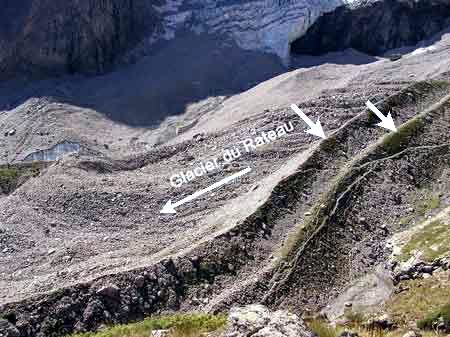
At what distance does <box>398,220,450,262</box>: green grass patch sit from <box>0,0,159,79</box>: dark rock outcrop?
60855mm

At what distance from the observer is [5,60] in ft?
281

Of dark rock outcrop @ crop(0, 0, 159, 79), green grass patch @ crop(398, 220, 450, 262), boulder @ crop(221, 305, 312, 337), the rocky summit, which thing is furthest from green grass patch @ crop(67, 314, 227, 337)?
dark rock outcrop @ crop(0, 0, 159, 79)

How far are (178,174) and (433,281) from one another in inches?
793

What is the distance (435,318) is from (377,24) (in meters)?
75.9

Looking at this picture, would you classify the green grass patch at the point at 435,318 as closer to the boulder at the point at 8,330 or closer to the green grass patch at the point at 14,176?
the boulder at the point at 8,330

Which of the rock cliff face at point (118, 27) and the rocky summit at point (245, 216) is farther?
the rock cliff face at point (118, 27)

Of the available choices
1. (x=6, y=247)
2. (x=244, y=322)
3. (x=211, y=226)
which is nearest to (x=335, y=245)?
(x=211, y=226)

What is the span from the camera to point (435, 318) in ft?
69.6

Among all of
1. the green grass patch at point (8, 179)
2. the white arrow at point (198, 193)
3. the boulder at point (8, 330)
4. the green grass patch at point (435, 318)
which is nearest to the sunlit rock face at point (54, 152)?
the green grass patch at point (8, 179)

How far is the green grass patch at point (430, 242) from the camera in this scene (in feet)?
107

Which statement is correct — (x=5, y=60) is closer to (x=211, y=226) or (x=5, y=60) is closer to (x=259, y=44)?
(x=259, y=44)

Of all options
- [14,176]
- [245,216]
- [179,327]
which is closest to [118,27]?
[14,176]

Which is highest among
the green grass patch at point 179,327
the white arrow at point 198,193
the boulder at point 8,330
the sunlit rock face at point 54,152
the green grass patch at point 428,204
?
the green grass patch at point 179,327

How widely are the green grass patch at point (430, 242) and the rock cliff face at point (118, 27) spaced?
5539 centimetres
